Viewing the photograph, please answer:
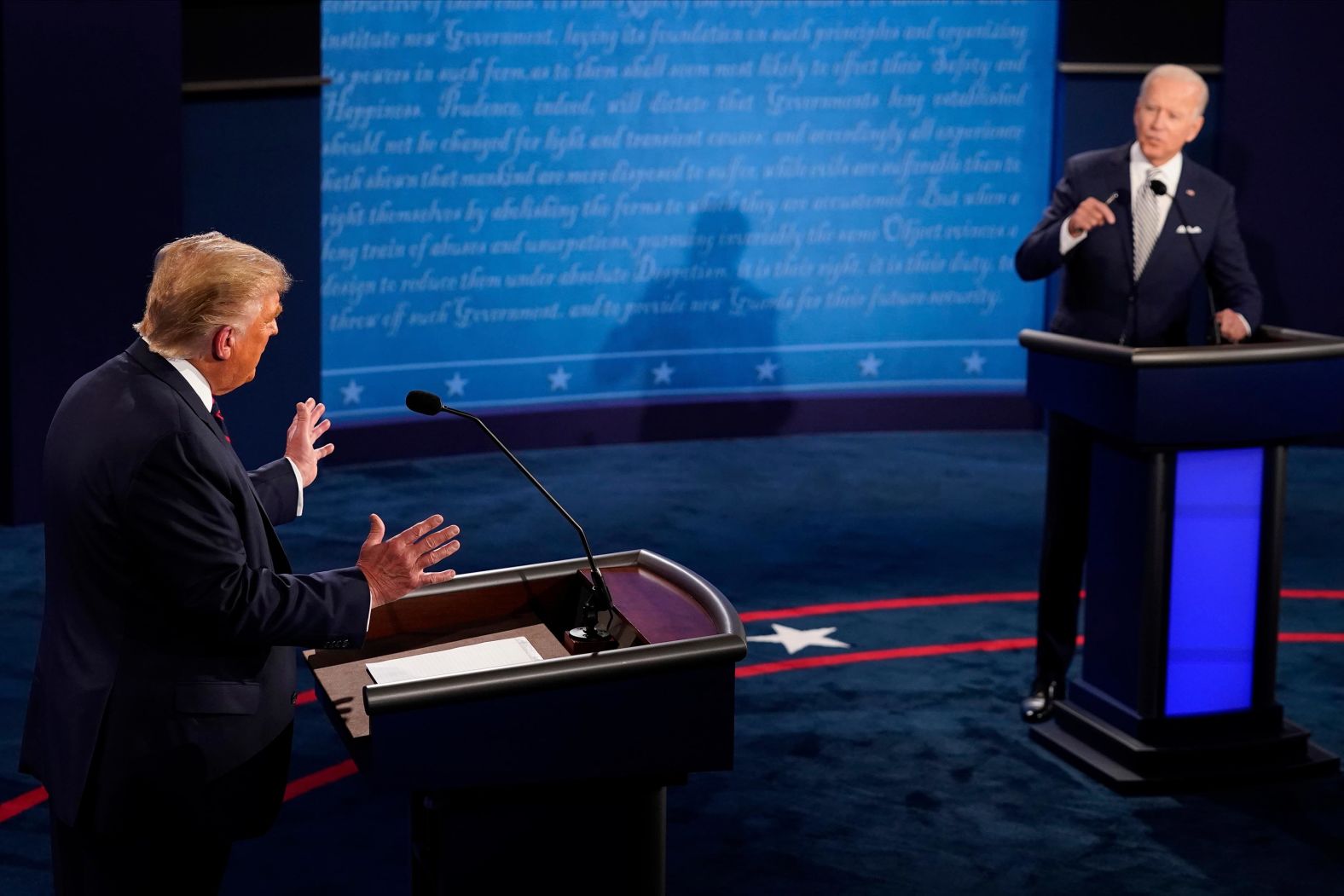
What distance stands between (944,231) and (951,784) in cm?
530

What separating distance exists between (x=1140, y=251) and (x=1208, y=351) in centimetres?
58

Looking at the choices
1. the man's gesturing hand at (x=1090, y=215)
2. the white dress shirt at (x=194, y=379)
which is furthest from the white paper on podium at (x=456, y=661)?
the man's gesturing hand at (x=1090, y=215)

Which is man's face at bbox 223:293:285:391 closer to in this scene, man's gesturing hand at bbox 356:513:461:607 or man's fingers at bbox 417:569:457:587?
man's gesturing hand at bbox 356:513:461:607

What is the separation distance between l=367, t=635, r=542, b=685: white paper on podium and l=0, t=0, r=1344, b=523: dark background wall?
494 cm

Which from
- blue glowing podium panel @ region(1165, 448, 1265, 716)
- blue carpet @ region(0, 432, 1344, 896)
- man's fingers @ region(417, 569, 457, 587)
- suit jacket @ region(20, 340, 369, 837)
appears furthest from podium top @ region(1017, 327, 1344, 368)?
suit jacket @ region(20, 340, 369, 837)

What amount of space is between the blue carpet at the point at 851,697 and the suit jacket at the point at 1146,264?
48.8 inches

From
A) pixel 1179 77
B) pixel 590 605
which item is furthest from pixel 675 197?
pixel 590 605

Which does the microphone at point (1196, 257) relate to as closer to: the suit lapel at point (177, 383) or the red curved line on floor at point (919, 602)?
the red curved line on floor at point (919, 602)

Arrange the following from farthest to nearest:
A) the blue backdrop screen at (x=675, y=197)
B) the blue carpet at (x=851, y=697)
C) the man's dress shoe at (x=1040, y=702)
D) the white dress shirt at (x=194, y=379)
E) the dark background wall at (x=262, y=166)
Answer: the blue backdrop screen at (x=675, y=197), the dark background wall at (x=262, y=166), the man's dress shoe at (x=1040, y=702), the blue carpet at (x=851, y=697), the white dress shirt at (x=194, y=379)

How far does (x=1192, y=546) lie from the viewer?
186 inches

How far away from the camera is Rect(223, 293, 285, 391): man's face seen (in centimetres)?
274

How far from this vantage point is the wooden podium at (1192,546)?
4578 millimetres

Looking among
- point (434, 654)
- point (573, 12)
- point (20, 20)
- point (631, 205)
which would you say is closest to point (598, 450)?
point (631, 205)

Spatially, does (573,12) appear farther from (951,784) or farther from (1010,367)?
(951,784)
